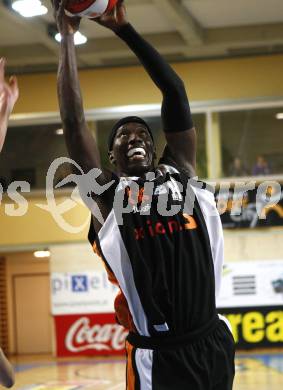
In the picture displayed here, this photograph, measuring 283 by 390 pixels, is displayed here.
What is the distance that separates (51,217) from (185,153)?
11715mm

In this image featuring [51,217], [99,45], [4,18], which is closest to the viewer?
[4,18]

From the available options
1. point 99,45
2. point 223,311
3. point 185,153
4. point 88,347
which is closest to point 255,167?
point 223,311

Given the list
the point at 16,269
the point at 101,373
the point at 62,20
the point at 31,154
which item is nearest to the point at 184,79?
the point at 31,154

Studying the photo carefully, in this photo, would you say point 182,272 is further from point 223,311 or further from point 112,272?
point 223,311

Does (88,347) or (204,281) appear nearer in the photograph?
(204,281)

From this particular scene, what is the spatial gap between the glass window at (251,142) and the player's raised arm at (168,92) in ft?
35.8

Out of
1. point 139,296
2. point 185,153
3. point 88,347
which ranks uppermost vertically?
point 185,153

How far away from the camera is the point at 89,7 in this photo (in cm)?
281

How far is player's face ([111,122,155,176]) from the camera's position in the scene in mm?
3059

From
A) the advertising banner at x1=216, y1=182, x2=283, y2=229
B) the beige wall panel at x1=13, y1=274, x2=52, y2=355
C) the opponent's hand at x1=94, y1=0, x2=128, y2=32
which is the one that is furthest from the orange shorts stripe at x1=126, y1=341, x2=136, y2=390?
the beige wall panel at x1=13, y1=274, x2=52, y2=355

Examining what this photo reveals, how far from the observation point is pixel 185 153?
3.22 metres

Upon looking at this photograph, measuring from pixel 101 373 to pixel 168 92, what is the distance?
9183mm

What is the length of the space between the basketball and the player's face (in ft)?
1.63

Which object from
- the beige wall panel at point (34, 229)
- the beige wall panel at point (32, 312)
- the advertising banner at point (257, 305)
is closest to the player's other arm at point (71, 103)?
the advertising banner at point (257, 305)
